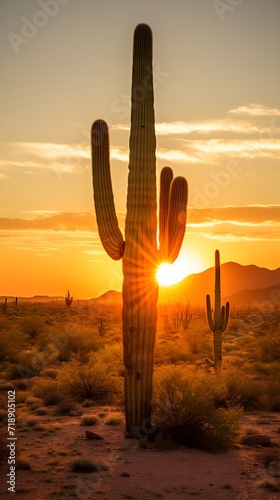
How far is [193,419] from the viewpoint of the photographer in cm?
1260

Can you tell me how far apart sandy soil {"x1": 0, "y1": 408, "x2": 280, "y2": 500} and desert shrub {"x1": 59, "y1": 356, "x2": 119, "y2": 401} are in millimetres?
4382

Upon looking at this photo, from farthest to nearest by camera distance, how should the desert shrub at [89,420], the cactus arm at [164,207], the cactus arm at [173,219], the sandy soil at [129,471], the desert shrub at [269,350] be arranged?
the desert shrub at [269,350] < the desert shrub at [89,420] < the cactus arm at [173,219] < the cactus arm at [164,207] < the sandy soil at [129,471]

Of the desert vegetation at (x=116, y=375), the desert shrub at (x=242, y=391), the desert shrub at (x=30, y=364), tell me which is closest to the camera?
the desert vegetation at (x=116, y=375)

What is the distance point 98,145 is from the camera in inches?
546

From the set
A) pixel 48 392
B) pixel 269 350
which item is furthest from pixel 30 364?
pixel 269 350

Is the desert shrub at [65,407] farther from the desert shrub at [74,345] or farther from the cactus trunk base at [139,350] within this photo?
the desert shrub at [74,345]

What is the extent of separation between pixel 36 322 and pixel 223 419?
26.3 m

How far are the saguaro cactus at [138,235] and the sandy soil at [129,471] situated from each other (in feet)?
4.25

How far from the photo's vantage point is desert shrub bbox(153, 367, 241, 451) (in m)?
12.5

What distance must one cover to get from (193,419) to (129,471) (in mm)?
2513

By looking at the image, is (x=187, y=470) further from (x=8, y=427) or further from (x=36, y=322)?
(x=36, y=322)

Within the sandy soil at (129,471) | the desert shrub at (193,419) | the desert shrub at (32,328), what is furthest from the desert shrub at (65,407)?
the desert shrub at (32,328)

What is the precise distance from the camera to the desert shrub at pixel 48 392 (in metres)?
17.2

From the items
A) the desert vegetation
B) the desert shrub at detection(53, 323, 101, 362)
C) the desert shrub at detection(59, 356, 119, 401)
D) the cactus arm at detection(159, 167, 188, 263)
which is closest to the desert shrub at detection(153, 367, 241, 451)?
the desert vegetation
